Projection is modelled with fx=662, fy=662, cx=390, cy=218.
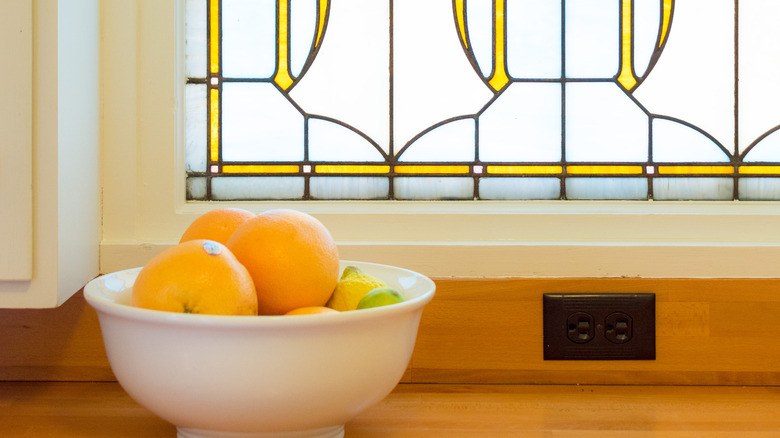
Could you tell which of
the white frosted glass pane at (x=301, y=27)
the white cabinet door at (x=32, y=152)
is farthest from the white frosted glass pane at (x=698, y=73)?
Result: the white cabinet door at (x=32, y=152)

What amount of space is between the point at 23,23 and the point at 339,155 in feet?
1.42

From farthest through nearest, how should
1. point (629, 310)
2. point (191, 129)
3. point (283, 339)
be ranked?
point (191, 129)
point (629, 310)
point (283, 339)

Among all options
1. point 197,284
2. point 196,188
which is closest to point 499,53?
point 196,188

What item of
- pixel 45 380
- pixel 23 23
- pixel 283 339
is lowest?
pixel 45 380

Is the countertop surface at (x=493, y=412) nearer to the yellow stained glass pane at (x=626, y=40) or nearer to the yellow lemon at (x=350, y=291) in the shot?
the yellow lemon at (x=350, y=291)

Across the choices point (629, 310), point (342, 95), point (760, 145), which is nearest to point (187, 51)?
point (342, 95)

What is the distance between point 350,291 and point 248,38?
479 mm

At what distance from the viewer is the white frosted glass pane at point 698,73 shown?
3.13 feet

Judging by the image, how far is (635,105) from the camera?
96 cm

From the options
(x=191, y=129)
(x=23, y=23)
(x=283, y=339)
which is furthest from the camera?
(x=191, y=129)

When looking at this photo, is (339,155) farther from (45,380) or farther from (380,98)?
(45,380)

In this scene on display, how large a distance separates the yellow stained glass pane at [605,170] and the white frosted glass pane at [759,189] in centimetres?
15

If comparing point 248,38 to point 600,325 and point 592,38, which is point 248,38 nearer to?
point 592,38

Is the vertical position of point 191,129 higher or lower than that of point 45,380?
higher
